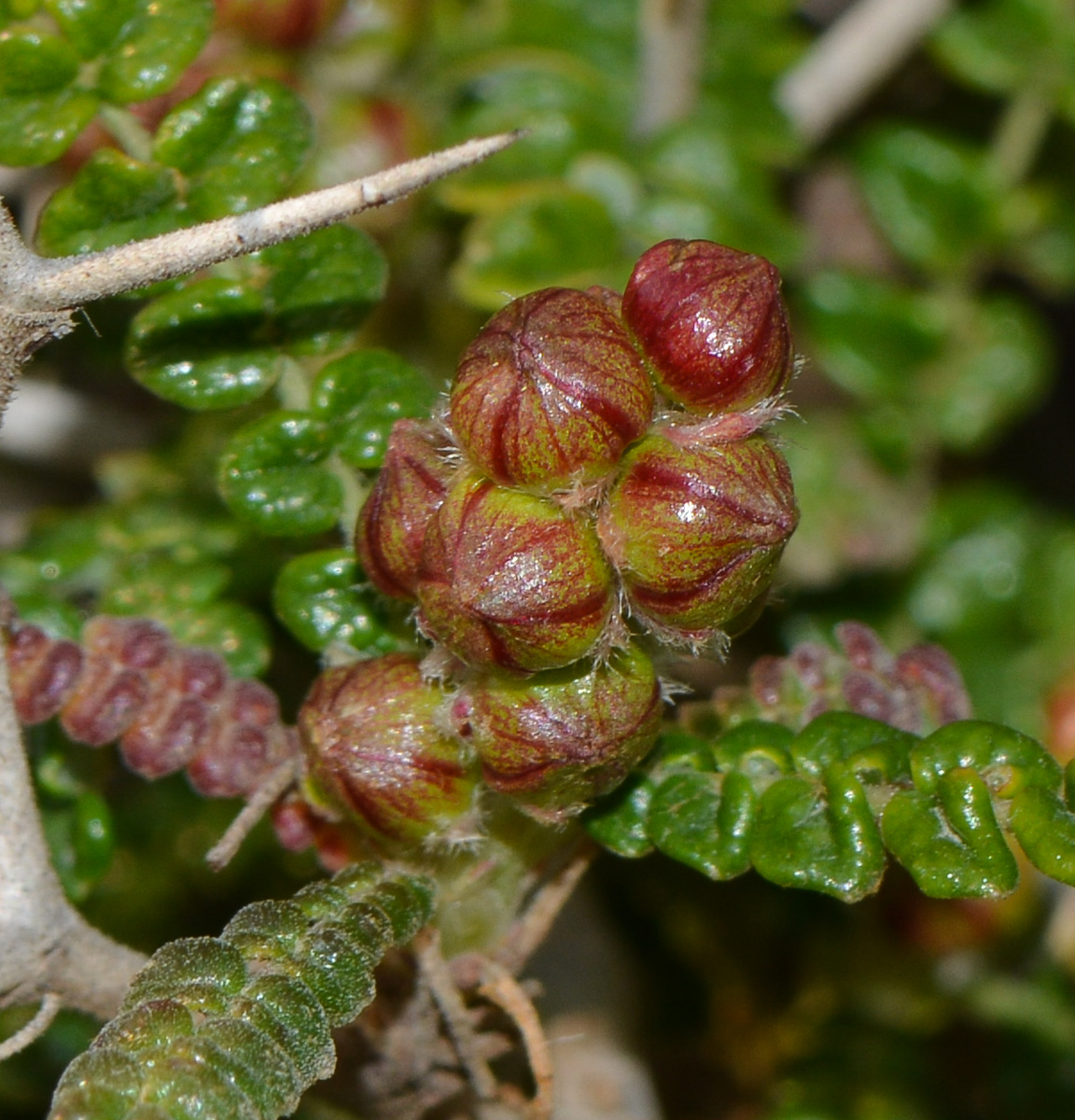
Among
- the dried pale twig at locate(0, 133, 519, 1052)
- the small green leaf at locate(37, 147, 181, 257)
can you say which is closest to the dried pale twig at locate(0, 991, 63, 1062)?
the dried pale twig at locate(0, 133, 519, 1052)

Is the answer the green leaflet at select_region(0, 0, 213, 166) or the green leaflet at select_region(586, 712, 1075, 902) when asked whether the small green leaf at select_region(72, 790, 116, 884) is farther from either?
the green leaflet at select_region(0, 0, 213, 166)

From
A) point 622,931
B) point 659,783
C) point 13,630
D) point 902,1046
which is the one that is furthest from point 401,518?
point 902,1046

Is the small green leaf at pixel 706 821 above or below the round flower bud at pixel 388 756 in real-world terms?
below

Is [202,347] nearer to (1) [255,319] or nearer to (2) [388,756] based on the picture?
(1) [255,319]

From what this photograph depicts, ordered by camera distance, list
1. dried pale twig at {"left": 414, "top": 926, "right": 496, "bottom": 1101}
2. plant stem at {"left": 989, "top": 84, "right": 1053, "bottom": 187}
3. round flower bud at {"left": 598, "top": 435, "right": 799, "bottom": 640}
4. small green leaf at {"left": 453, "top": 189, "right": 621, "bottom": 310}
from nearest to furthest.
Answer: round flower bud at {"left": 598, "top": 435, "right": 799, "bottom": 640} → dried pale twig at {"left": 414, "top": 926, "right": 496, "bottom": 1101} → small green leaf at {"left": 453, "top": 189, "right": 621, "bottom": 310} → plant stem at {"left": 989, "top": 84, "right": 1053, "bottom": 187}

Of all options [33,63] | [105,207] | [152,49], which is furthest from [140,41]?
[105,207]

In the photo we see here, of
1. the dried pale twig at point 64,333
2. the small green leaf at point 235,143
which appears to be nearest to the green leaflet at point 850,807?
the dried pale twig at point 64,333

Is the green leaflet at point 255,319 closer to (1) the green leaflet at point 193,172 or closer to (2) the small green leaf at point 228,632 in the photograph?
(1) the green leaflet at point 193,172
